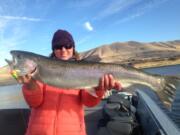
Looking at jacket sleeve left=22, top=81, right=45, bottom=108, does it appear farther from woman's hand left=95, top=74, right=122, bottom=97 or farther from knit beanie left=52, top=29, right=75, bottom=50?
woman's hand left=95, top=74, right=122, bottom=97

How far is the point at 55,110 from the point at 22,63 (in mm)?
833

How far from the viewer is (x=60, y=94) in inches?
185

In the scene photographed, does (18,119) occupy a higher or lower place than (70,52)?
lower

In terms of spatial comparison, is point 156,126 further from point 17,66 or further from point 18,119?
point 18,119

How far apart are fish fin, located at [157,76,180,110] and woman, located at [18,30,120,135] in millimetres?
845

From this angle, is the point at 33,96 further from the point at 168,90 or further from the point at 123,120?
the point at 123,120

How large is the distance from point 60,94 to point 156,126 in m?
1.92

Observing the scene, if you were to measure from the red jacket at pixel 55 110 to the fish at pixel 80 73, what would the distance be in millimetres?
162

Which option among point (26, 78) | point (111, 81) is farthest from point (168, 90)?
point (26, 78)

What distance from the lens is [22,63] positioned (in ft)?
15.5

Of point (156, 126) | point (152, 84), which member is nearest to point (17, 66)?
point (152, 84)

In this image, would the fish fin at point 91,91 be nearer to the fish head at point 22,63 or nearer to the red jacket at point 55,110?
the red jacket at point 55,110

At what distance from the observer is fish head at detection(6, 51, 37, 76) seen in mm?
4625

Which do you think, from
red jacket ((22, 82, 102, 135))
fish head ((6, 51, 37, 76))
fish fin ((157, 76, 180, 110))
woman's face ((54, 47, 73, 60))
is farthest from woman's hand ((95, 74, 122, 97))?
fish head ((6, 51, 37, 76))
